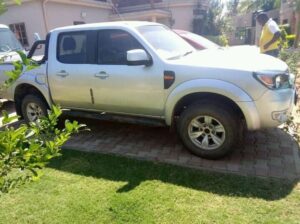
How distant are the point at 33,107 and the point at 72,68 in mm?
1352

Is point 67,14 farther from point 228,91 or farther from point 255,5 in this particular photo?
point 255,5

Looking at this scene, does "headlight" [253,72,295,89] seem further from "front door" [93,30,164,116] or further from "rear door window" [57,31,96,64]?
"rear door window" [57,31,96,64]

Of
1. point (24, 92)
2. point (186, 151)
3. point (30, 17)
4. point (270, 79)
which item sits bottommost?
point (186, 151)

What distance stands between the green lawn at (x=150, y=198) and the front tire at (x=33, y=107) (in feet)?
6.21

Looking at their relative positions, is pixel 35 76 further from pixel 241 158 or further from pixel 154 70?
pixel 241 158

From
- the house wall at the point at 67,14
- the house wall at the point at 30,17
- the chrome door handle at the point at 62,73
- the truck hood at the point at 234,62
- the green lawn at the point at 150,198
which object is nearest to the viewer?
the green lawn at the point at 150,198

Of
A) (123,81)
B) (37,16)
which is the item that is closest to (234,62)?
(123,81)

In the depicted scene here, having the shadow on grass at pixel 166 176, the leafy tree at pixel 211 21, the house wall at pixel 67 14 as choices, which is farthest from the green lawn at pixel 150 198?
the leafy tree at pixel 211 21

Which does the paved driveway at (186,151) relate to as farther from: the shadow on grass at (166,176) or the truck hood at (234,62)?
the truck hood at (234,62)

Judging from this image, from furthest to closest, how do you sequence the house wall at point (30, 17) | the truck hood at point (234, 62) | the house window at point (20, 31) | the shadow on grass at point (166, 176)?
the house window at point (20, 31), the house wall at point (30, 17), the truck hood at point (234, 62), the shadow on grass at point (166, 176)

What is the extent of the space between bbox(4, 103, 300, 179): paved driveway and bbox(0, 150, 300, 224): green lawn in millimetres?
260

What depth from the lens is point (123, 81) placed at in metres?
4.49

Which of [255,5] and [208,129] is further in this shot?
[255,5]

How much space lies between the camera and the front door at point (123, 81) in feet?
14.1
